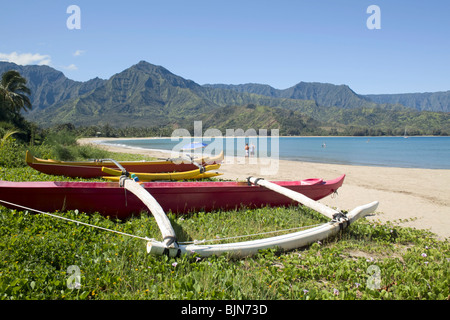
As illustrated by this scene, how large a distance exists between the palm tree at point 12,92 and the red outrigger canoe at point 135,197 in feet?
83.5

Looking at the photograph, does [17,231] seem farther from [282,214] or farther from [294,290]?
[282,214]

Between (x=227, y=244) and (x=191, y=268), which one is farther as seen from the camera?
(x=227, y=244)

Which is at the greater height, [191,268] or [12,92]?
[12,92]

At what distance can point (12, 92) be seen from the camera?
2973cm

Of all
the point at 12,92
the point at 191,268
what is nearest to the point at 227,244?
the point at 191,268

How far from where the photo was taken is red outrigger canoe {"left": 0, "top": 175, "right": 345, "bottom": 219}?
A: 4820 mm

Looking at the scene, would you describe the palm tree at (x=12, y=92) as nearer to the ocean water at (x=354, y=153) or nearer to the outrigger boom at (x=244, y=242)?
the ocean water at (x=354, y=153)

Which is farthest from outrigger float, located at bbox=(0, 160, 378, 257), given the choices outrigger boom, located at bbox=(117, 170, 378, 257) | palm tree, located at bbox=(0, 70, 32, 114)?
palm tree, located at bbox=(0, 70, 32, 114)

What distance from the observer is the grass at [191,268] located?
2.79 metres

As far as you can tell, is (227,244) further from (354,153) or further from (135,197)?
(354,153)

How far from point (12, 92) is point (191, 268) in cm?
3463

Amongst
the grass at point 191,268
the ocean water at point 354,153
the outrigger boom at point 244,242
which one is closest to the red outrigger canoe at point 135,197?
the grass at point 191,268

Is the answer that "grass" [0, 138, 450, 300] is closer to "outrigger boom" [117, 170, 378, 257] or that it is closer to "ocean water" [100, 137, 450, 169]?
"outrigger boom" [117, 170, 378, 257]

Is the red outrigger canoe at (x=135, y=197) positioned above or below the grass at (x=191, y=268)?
above
